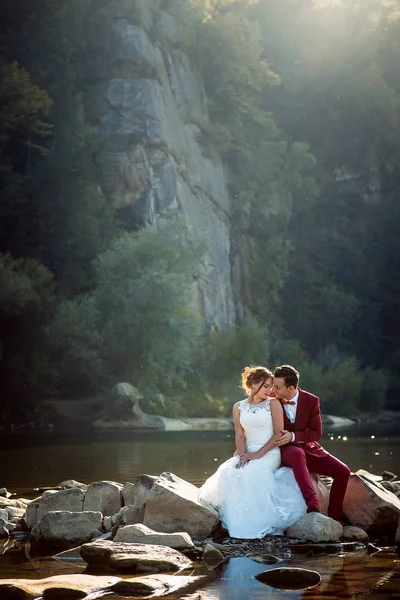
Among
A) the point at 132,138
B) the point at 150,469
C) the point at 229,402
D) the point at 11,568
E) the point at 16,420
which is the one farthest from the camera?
the point at 132,138

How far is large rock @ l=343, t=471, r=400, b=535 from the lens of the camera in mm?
10516

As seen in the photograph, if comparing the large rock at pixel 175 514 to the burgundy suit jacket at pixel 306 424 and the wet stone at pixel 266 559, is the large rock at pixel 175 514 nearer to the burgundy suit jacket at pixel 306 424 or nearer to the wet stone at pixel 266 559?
the wet stone at pixel 266 559

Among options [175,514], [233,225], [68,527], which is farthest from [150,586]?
[233,225]

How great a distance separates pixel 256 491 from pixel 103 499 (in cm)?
178

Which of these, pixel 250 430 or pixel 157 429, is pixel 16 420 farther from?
pixel 250 430

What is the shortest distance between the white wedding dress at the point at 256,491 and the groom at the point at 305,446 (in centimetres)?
12

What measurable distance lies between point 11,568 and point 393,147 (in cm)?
5605

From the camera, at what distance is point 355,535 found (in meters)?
10.2

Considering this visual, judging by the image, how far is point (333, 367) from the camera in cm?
4972

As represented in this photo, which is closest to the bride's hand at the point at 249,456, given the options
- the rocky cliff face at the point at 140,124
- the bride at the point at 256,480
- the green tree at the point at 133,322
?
the bride at the point at 256,480

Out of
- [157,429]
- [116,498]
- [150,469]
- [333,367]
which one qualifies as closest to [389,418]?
[333,367]

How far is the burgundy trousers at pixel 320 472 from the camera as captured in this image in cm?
1034

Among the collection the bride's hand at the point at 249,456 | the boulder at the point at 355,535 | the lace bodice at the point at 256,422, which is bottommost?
the boulder at the point at 355,535

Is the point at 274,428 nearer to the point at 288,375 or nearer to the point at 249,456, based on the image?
the point at 249,456
